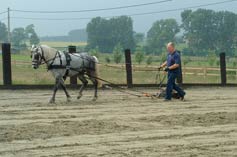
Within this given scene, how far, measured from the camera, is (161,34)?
284 ft

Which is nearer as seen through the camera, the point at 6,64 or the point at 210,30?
the point at 6,64

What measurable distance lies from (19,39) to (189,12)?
101ft

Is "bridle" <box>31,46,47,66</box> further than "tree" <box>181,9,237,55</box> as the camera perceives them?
No

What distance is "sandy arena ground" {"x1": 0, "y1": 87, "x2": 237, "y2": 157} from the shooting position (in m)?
8.27

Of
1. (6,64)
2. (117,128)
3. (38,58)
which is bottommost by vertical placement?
(117,128)

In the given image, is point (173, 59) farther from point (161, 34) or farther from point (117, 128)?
point (161, 34)

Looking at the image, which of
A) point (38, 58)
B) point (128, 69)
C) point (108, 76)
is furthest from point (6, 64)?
point (108, 76)

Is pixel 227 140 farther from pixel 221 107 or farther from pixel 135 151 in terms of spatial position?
pixel 221 107

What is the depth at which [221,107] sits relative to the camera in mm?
14570

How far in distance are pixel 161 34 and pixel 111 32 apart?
27.1 ft

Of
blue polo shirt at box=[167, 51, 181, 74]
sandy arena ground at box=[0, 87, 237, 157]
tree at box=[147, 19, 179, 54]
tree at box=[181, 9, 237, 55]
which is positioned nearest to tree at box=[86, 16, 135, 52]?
tree at box=[147, 19, 179, 54]

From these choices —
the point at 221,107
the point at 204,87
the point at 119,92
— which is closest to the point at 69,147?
the point at 221,107

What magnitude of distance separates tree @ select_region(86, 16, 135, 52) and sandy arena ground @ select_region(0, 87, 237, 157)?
67664 mm

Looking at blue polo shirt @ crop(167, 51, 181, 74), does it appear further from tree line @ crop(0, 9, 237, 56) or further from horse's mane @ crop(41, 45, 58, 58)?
tree line @ crop(0, 9, 237, 56)
